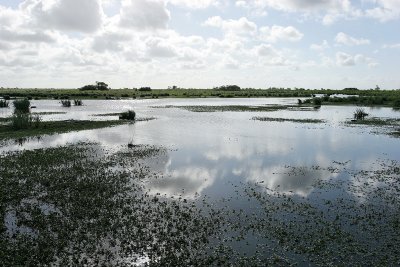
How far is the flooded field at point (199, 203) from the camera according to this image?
14875mm

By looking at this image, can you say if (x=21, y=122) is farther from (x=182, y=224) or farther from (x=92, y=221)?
(x=182, y=224)

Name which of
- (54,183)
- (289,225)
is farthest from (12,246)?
(289,225)

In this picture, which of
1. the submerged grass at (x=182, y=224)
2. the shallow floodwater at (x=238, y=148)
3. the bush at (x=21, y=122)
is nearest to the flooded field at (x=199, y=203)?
the submerged grass at (x=182, y=224)

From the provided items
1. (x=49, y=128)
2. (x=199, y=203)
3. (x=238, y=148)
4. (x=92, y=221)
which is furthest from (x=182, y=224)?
(x=49, y=128)

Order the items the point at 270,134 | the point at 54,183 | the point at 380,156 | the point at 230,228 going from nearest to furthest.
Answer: the point at 230,228, the point at 54,183, the point at 380,156, the point at 270,134

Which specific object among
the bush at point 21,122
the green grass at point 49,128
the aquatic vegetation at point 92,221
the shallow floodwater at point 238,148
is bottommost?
the aquatic vegetation at point 92,221

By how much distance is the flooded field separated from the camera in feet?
48.8

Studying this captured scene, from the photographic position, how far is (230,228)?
1733cm

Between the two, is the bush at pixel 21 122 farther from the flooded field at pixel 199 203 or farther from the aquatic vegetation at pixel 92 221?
the aquatic vegetation at pixel 92 221

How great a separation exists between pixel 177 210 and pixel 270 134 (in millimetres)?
30815

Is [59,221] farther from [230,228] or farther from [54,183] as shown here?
[230,228]

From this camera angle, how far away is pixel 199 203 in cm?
2102

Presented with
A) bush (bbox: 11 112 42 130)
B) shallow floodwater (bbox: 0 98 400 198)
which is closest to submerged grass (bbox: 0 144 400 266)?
shallow floodwater (bbox: 0 98 400 198)

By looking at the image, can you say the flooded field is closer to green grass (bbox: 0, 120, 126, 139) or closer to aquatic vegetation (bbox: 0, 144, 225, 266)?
aquatic vegetation (bbox: 0, 144, 225, 266)
